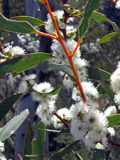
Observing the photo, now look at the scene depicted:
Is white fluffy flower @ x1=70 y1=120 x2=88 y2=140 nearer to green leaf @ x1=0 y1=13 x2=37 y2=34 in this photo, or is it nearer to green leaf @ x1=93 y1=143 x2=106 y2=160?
green leaf @ x1=93 y1=143 x2=106 y2=160

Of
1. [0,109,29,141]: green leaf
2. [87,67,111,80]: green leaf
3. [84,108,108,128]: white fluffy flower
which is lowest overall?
[0,109,29,141]: green leaf

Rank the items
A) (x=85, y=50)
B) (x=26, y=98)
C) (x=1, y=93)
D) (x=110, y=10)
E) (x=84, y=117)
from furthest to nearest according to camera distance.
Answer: (x=1, y=93)
(x=85, y=50)
(x=110, y=10)
(x=26, y=98)
(x=84, y=117)

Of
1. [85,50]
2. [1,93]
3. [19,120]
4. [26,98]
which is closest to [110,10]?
[85,50]

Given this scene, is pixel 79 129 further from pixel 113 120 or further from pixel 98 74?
pixel 98 74

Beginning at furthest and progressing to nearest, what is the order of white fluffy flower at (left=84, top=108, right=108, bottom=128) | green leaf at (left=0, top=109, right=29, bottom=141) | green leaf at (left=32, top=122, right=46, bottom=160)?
1. green leaf at (left=32, top=122, right=46, bottom=160)
2. green leaf at (left=0, top=109, right=29, bottom=141)
3. white fluffy flower at (left=84, top=108, right=108, bottom=128)

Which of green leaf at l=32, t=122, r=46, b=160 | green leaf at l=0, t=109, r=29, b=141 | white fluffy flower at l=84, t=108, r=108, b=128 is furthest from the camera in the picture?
green leaf at l=32, t=122, r=46, b=160

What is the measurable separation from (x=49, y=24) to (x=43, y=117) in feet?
1.44

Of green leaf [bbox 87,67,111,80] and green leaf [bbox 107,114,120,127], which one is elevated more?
green leaf [bbox 87,67,111,80]

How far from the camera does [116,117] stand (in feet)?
2.88

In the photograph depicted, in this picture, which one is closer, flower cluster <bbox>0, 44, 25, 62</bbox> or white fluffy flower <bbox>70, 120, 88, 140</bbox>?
white fluffy flower <bbox>70, 120, 88, 140</bbox>

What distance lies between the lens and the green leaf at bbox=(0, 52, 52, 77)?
86 cm

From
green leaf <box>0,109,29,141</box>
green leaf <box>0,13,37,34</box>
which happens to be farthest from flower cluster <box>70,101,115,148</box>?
green leaf <box>0,13,37,34</box>

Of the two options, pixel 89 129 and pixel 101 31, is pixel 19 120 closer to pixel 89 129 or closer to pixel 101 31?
pixel 89 129

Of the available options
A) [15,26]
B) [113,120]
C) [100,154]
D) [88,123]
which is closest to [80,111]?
[88,123]
